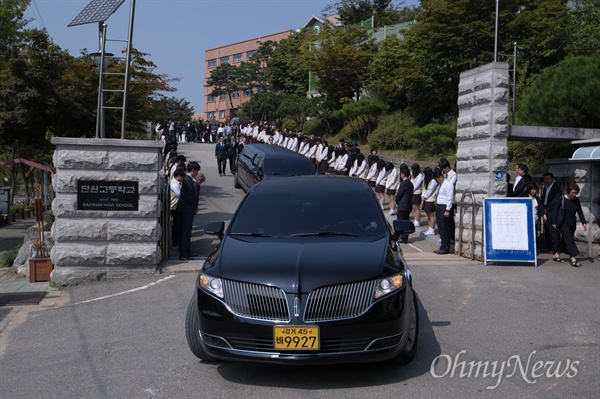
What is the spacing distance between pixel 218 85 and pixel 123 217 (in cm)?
6364

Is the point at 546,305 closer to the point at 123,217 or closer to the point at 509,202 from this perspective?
the point at 509,202

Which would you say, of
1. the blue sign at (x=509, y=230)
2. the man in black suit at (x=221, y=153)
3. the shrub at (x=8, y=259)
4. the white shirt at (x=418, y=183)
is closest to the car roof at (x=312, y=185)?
the blue sign at (x=509, y=230)

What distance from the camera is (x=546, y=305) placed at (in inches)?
360

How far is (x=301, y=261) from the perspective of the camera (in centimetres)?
618

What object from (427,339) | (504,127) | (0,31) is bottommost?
(427,339)

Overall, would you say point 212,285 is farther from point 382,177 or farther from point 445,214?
point 382,177

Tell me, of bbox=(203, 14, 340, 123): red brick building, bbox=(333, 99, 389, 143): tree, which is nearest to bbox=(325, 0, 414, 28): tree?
bbox=(333, 99, 389, 143): tree

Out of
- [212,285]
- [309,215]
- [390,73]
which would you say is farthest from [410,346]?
[390,73]

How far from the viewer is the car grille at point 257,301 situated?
583cm

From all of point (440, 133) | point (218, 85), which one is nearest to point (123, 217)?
point (440, 133)

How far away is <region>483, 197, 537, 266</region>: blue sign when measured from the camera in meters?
12.2

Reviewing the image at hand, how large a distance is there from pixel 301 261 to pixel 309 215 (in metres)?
1.23

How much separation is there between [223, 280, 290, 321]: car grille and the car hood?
0.20ft

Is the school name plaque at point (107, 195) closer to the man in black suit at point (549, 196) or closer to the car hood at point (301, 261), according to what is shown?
the car hood at point (301, 261)
